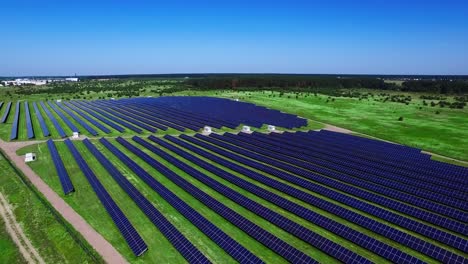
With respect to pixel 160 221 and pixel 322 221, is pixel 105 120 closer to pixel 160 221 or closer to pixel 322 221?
pixel 160 221

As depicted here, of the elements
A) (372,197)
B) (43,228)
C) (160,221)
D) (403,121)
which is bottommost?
(43,228)

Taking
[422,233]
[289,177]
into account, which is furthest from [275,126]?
[422,233]

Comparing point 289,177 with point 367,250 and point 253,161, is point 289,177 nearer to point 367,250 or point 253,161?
point 253,161

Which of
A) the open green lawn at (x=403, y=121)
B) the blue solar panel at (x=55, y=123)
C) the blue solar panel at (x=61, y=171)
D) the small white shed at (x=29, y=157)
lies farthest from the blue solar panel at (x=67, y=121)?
the open green lawn at (x=403, y=121)

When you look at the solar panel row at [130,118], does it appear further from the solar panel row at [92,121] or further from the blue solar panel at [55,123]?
the blue solar panel at [55,123]

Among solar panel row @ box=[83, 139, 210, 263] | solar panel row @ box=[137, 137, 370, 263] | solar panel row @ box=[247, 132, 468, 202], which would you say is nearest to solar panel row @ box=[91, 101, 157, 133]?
solar panel row @ box=[247, 132, 468, 202]

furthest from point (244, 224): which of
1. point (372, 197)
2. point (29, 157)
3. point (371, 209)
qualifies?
point (29, 157)

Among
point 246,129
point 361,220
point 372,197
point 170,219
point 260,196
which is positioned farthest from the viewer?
point 246,129

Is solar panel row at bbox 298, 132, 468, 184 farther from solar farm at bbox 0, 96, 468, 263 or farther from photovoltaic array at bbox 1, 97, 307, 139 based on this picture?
photovoltaic array at bbox 1, 97, 307, 139
